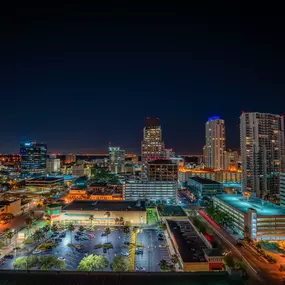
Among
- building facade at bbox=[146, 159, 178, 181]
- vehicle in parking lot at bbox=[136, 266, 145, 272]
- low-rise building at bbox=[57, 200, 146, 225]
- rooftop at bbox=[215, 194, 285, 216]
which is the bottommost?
vehicle in parking lot at bbox=[136, 266, 145, 272]

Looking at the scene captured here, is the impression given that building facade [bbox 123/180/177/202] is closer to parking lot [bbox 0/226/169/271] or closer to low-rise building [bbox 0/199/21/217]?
parking lot [bbox 0/226/169/271]

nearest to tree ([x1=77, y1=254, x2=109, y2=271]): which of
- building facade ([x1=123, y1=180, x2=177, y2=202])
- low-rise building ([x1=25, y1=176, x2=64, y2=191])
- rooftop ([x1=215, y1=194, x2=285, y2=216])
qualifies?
rooftop ([x1=215, y1=194, x2=285, y2=216])

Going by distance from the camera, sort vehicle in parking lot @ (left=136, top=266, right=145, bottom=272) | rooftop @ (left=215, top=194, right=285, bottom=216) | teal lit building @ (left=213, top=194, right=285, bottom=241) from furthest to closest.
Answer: rooftop @ (left=215, top=194, right=285, bottom=216) → teal lit building @ (left=213, top=194, right=285, bottom=241) → vehicle in parking lot @ (left=136, top=266, right=145, bottom=272)

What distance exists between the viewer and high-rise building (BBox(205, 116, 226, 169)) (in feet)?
349

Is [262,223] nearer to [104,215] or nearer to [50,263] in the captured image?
[104,215]

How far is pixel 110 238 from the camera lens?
38.5 m

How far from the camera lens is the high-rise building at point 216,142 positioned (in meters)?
106

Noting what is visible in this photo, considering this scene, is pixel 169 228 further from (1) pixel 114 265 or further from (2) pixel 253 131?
(2) pixel 253 131

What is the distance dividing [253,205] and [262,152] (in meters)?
30.7

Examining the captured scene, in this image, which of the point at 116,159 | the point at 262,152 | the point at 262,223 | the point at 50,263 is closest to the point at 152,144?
the point at 116,159

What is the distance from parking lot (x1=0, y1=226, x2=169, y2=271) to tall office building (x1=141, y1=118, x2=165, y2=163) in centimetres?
7541

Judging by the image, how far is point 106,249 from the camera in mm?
33594

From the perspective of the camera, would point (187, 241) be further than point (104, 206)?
No

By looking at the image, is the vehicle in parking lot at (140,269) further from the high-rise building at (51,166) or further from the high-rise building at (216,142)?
the high-rise building at (51,166)
